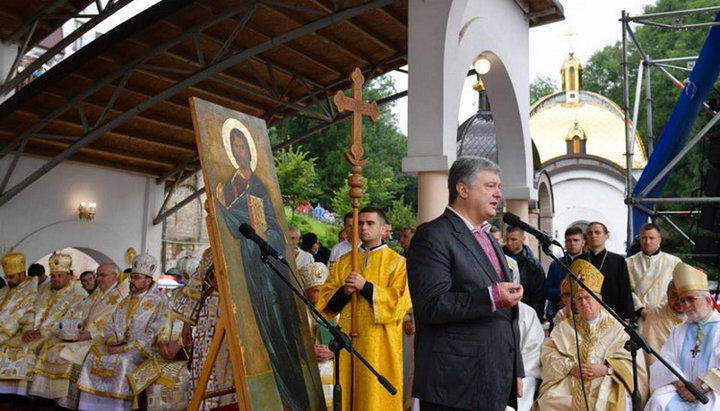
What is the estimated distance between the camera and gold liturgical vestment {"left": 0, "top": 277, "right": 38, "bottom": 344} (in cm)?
857

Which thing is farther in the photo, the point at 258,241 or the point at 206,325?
the point at 206,325

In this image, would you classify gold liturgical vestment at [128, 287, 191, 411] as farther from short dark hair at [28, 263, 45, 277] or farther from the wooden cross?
short dark hair at [28, 263, 45, 277]

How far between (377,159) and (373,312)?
31.9 meters

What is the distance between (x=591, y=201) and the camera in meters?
29.1

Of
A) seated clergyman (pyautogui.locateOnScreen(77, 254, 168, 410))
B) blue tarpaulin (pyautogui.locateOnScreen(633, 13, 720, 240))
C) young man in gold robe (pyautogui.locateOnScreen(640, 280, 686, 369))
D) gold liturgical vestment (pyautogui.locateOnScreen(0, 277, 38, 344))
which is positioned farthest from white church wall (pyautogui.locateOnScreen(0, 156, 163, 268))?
young man in gold robe (pyautogui.locateOnScreen(640, 280, 686, 369))

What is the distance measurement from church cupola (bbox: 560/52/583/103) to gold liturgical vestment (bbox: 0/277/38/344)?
102ft

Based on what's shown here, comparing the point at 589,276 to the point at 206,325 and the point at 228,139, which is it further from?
the point at 228,139

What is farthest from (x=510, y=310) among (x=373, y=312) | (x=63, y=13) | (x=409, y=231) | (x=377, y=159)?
(x=377, y=159)

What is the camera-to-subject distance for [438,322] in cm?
296

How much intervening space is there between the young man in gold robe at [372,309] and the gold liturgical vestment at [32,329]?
4.39 meters

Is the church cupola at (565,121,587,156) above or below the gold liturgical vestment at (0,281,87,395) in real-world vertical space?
above

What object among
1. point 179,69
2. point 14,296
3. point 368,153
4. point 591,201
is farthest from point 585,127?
point 14,296

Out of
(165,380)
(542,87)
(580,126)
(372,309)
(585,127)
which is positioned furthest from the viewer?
(542,87)

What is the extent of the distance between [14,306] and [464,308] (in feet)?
24.5
